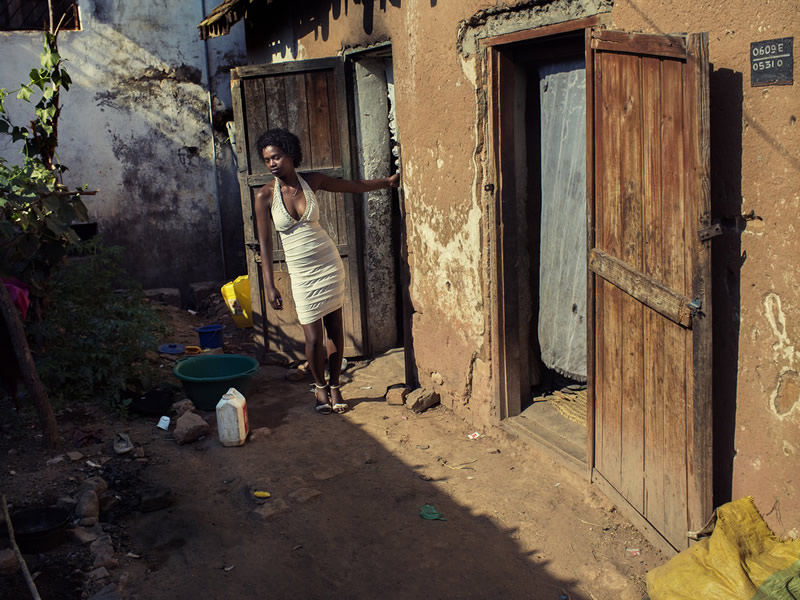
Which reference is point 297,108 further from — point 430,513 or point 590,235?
point 430,513

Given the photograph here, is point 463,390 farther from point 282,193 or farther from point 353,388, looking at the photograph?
point 282,193

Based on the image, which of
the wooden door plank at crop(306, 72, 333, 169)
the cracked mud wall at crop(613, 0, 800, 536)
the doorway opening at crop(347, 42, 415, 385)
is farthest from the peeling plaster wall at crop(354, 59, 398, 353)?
the cracked mud wall at crop(613, 0, 800, 536)

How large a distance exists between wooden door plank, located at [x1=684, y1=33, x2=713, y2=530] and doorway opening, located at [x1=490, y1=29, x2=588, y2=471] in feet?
3.78

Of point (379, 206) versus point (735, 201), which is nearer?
point (735, 201)

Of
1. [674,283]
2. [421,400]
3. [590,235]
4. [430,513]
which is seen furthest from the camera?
[421,400]

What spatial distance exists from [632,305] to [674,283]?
1.31 ft

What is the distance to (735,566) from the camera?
2840mm

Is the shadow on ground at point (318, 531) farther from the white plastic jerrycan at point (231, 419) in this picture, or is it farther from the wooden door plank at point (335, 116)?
the wooden door plank at point (335, 116)

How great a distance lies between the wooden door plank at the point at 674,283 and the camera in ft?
9.98

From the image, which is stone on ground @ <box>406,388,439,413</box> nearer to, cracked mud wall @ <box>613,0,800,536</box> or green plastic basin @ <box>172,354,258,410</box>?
green plastic basin @ <box>172,354,258,410</box>

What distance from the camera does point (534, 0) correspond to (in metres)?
4.08

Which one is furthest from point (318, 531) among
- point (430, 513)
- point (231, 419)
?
point (231, 419)

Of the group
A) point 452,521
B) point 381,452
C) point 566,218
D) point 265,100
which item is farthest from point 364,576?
point 265,100

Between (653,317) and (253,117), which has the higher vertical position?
(253,117)
